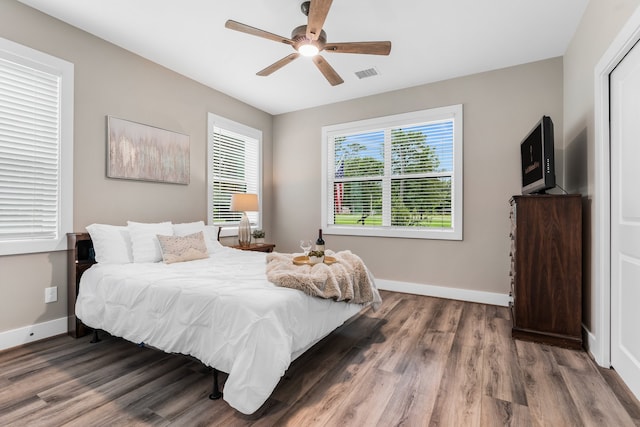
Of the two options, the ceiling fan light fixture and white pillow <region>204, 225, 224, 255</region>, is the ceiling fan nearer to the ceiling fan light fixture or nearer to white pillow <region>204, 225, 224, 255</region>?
the ceiling fan light fixture

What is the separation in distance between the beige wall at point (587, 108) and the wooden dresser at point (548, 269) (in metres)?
0.10

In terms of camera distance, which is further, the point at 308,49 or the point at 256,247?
the point at 256,247

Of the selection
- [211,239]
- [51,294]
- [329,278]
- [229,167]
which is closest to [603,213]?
[329,278]

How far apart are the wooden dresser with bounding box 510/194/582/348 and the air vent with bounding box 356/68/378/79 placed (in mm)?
2190

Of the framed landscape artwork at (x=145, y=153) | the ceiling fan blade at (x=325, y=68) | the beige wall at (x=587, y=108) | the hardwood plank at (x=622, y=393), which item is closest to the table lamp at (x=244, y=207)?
the framed landscape artwork at (x=145, y=153)

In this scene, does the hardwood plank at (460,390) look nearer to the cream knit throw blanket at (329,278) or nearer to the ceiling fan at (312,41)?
the cream knit throw blanket at (329,278)

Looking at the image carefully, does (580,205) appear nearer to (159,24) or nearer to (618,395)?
(618,395)

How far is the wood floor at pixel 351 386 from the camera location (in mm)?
1671

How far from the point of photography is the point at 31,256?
2.63 m

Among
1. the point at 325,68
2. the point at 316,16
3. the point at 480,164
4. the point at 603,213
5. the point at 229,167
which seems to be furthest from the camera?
the point at 229,167

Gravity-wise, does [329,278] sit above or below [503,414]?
above

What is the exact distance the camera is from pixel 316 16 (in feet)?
7.02

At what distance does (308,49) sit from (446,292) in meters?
3.26

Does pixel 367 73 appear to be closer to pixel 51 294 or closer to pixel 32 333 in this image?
pixel 51 294
